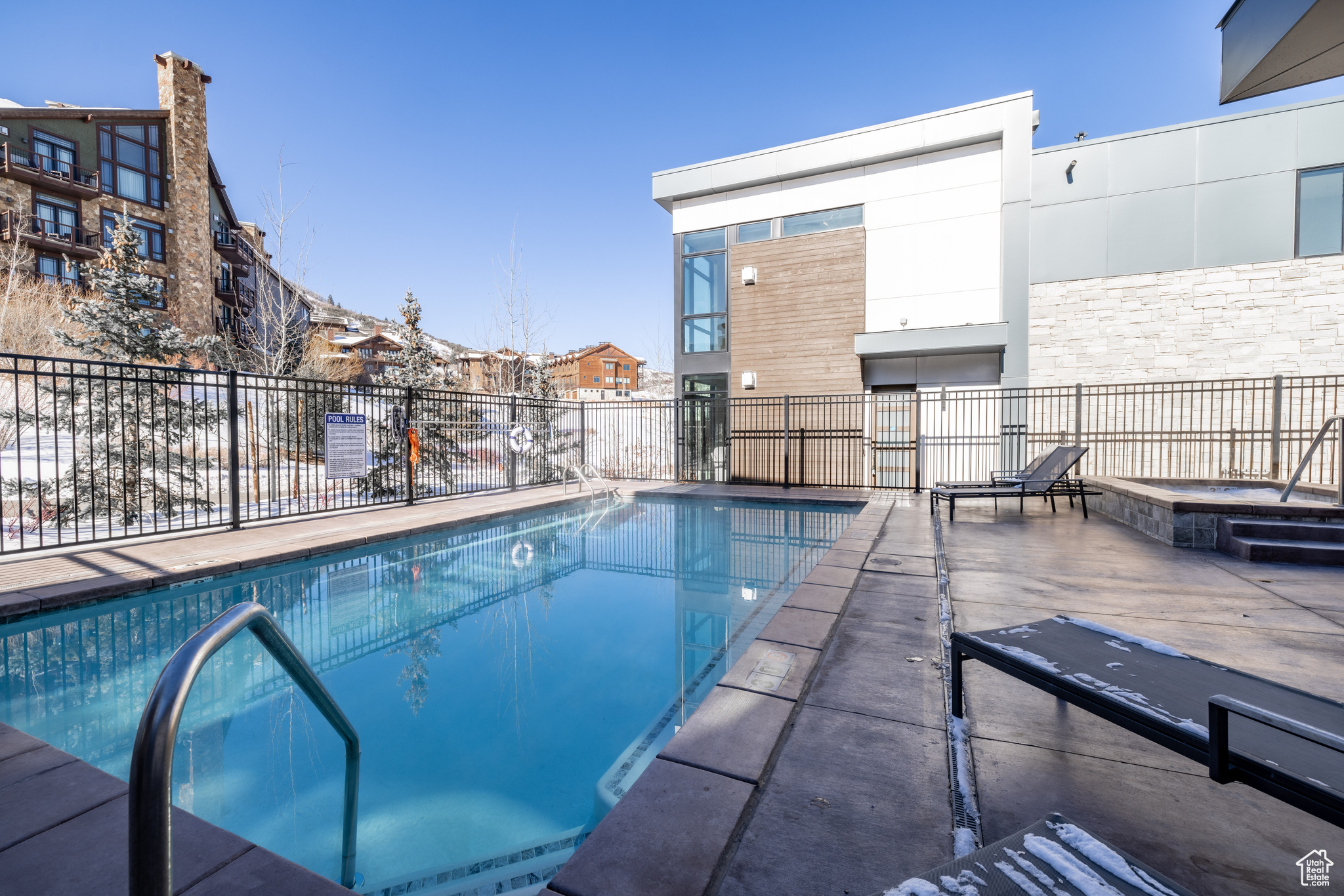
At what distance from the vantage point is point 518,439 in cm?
1013

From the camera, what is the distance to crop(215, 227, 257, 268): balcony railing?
28.9 meters

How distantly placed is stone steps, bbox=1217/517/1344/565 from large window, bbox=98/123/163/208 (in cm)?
3631

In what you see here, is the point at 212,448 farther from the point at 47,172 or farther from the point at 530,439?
the point at 47,172

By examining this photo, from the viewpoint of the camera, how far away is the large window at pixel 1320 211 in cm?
923

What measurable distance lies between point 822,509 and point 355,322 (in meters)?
84.9

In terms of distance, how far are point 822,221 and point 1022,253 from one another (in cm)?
Answer: 390

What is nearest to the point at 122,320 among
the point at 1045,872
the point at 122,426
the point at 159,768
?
the point at 122,426

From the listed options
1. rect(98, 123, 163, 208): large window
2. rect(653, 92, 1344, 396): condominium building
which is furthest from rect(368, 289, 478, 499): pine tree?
rect(98, 123, 163, 208): large window

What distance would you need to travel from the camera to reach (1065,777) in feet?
5.44

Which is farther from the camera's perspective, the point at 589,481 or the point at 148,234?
the point at 148,234

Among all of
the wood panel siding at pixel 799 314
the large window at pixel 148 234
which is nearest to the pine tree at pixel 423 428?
the wood panel siding at pixel 799 314

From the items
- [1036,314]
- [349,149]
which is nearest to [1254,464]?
[1036,314]

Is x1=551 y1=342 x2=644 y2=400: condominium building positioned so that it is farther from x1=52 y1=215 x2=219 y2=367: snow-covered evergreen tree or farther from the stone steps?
the stone steps

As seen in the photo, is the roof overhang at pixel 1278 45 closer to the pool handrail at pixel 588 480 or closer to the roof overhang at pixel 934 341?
the roof overhang at pixel 934 341
